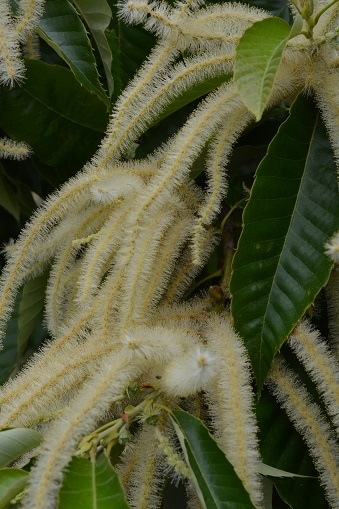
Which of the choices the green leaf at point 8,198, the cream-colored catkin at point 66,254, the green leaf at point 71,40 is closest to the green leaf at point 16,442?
the cream-colored catkin at point 66,254

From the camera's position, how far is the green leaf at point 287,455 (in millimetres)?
1081

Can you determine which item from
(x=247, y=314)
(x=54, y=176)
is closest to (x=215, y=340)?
(x=247, y=314)

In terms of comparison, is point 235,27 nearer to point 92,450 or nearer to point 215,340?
point 215,340

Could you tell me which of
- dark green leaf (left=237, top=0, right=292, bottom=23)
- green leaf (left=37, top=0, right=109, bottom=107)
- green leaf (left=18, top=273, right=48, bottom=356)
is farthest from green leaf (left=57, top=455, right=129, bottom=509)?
dark green leaf (left=237, top=0, right=292, bottom=23)

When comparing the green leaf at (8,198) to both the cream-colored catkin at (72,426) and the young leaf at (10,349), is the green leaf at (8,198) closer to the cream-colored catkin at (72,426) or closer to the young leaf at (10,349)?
the young leaf at (10,349)

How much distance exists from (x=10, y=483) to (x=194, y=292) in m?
0.45

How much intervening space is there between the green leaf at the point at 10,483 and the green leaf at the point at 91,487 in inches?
2.4

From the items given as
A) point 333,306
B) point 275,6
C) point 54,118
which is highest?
point 275,6

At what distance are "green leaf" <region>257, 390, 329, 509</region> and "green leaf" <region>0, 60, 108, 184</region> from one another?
63 centimetres

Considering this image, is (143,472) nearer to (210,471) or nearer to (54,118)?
(210,471)

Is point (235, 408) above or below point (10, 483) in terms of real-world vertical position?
above

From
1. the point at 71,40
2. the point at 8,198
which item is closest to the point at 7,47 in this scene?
the point at 71,40

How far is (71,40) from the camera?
1310 mm

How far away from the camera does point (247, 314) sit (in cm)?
106
